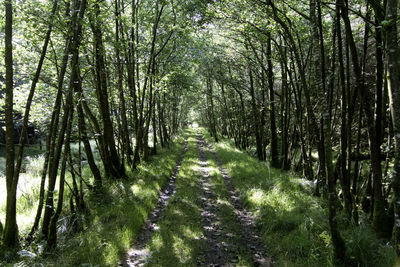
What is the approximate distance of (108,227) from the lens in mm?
5824

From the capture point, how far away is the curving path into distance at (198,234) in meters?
4.73

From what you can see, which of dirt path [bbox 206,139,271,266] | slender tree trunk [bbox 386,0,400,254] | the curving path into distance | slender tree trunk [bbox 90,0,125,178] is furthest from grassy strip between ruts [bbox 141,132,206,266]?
slender tree trunk [bbox 386,0,400,254]

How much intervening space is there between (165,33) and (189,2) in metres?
3.19

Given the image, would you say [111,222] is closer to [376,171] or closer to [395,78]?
[376,171]

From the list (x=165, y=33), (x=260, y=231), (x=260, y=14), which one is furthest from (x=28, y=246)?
(x=165, y=33)

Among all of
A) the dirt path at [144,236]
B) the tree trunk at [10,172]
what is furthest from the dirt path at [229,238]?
the tree trunk at [10,172]

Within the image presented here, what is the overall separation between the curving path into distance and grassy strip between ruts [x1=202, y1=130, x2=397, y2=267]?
0.33m

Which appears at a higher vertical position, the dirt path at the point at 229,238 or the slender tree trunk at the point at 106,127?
the slender tree trunk at the point at 106,127

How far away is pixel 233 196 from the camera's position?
862 centimetres

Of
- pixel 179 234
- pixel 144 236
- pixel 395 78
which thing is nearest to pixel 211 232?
pixel 179 234

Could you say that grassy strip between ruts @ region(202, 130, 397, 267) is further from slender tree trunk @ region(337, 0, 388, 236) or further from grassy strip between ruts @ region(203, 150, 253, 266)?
grassy strip between ruts @ region(203, 150, 253, 266)

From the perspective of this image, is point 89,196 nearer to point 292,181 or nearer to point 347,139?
point 292,181

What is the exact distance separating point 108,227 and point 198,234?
7.20ft

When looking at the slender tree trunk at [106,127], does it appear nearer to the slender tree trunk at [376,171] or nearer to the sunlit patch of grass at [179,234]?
the sunlit patch of grass at [179,234]
